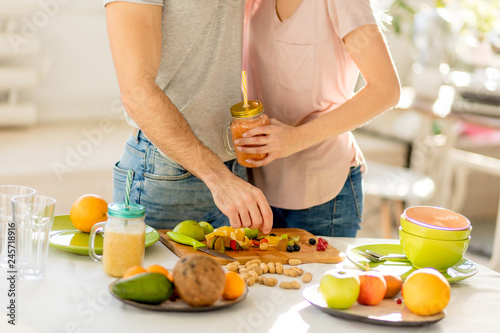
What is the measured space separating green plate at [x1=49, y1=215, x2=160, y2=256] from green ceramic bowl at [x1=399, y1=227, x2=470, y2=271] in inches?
20.2

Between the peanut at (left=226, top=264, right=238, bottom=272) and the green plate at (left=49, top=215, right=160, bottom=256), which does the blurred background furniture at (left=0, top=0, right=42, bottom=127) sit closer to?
the green plate at (left=49, top=215, right=160, bottom=256)

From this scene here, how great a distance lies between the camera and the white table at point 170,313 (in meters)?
0.91

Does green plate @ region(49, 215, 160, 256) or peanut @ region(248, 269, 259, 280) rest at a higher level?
green plate @ region(49, 215, 160, 256)

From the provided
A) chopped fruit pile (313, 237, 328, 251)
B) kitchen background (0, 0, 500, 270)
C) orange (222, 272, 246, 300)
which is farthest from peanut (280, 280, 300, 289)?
kitchen background (0, 0, 500, 270)

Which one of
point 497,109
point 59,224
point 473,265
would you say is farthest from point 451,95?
point 59,224

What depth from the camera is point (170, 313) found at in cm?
94

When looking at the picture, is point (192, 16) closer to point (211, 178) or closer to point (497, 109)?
point (211, 178)

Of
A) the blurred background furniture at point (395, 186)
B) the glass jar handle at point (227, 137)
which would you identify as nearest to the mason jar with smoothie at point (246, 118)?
the glass jar handle at point (227, 137)

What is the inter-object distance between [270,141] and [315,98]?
9.6 inches

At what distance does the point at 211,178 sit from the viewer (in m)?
1.31

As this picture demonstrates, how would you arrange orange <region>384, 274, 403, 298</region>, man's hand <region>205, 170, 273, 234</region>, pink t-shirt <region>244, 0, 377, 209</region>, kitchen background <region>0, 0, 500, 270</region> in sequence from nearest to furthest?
orange <region>384, 274, 403, 298</region> → man's hand <region>205, 170, 273, 234</region> → pink t-shirt <region>244, 0, 377, 209</region> → kitchen background <region>0, 0, 500, 270</region>

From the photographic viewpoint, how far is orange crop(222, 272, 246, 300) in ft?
3.20
